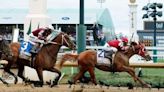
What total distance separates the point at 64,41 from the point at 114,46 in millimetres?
1425

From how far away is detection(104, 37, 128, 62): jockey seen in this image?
1427cm

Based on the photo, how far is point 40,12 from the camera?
17953mm

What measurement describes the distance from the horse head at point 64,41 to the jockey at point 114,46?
3.48ft

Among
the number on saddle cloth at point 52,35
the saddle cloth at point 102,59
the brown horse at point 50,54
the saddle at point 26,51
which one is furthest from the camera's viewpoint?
the saddle cloth at point 102,59

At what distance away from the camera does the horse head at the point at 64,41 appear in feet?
45.6

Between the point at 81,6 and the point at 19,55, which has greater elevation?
the point at 81,6

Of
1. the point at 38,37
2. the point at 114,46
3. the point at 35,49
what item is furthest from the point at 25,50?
the point at 114,46

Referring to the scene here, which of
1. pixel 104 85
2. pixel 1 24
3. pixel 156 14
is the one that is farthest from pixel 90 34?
pixel 104 85

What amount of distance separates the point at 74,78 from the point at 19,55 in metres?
1.64

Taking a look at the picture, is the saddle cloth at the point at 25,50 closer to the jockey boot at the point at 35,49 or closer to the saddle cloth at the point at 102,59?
the jockey boot at the point at 35,49

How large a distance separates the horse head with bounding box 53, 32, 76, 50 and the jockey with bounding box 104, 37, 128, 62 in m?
1.06

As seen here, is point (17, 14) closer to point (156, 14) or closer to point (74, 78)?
point (156, 14)

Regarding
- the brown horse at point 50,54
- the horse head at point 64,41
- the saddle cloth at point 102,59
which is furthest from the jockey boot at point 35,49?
the saddle cloth at point 102,59

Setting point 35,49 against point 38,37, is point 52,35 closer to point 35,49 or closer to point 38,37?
point 38,37
